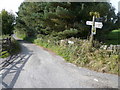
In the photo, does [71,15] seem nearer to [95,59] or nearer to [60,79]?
[95,59]

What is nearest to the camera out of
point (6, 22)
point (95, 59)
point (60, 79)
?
point (60, 79)

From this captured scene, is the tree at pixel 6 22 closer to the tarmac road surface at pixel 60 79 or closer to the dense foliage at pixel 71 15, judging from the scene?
the dense foliage at pixel 71 15

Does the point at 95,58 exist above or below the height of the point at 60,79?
above

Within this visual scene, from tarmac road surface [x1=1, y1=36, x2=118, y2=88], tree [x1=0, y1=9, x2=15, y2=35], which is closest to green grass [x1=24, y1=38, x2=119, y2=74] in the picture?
tarmac road surface [x1=1, y1=36, x2=118, y2=88]

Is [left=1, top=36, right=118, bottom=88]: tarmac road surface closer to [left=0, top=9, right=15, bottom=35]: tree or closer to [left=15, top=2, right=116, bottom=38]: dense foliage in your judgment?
[left=15, top=2, right=116, bottom=38]: dense foliage

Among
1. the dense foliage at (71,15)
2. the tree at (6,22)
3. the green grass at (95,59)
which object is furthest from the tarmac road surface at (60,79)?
the tree at (6,22)

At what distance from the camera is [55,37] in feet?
36.6

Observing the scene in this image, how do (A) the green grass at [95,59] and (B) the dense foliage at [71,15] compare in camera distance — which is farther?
(B) the dense foliage at [71,15]

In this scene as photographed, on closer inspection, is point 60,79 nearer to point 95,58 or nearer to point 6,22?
point 95,58

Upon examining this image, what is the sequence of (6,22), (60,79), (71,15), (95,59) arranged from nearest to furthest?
(60,79)
(95,59)
(71,15)
(6,22)

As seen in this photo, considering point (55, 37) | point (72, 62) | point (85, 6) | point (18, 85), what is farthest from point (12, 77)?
point (85, 6)

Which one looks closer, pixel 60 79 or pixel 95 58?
pixel 60 79

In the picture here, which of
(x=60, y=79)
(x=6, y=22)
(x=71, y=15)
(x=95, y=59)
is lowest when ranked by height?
(x=60, y=79)

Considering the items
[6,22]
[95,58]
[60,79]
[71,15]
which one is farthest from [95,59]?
[6,22]
